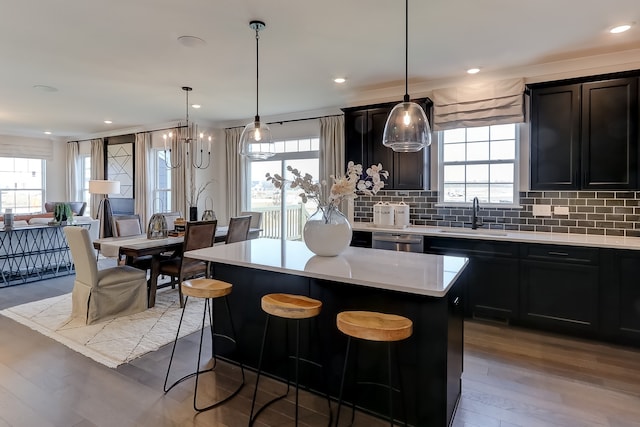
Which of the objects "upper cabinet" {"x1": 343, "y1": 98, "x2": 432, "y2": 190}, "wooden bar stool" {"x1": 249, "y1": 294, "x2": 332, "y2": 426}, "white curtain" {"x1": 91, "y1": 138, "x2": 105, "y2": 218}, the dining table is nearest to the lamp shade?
"white curtain" {"x1": 91, "y1": 138, "x2": 105, "y2": 218}

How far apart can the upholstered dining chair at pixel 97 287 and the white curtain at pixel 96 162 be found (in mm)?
5585

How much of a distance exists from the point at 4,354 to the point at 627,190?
564 cm

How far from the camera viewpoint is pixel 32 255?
218 inches

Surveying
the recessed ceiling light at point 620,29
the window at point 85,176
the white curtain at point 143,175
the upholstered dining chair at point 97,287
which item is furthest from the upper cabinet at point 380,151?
the window at point 85,176

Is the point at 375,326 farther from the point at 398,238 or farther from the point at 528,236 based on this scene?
the point at 528,236

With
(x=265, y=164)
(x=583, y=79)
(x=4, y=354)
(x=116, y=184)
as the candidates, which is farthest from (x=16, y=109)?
(x=583, y=79)

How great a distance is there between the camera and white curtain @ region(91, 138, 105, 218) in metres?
8.59

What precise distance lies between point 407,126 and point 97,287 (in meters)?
3.38

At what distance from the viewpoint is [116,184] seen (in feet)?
24.1

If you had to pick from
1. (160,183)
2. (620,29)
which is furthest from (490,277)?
(160,183)

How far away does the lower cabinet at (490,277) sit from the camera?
142 inches

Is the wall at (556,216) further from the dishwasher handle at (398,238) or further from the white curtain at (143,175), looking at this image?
the white curtain at (143,175)

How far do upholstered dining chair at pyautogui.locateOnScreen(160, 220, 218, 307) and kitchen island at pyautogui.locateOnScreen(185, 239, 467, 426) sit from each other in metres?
1.41

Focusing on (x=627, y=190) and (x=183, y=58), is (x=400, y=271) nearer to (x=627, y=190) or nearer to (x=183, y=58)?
(x=627, y=190)
